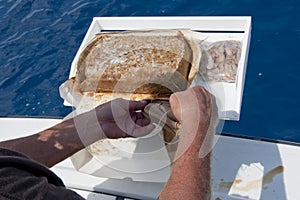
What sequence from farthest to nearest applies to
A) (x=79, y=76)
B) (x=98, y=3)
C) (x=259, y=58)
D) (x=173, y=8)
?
(x=98, y=3) → (x=173, y=8) → (x=259, y=58) → (x=79, y=76)

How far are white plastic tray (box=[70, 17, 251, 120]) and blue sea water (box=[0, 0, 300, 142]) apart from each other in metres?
0.91

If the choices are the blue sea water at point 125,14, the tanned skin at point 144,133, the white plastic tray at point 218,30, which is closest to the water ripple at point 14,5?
the blue sea water at point 125,14

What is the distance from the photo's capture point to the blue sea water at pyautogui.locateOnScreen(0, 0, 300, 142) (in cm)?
279

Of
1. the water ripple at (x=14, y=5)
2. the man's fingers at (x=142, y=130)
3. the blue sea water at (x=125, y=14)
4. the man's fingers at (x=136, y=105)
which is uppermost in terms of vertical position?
the man's fingers at (x=136, y=105)

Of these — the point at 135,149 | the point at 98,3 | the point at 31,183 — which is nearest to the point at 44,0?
the point at 98,3

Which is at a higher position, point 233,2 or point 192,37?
Answer: point 192,37

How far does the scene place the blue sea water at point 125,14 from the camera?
110 inches

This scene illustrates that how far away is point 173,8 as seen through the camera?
3709mm

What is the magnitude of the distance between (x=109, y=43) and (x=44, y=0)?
8.61 ft

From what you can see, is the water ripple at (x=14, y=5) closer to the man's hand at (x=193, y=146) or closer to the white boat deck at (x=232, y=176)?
the white boat deck at (x=232, y=176)

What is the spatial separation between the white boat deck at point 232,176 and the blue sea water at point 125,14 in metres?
0.98

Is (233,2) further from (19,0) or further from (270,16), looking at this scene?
(19,0)

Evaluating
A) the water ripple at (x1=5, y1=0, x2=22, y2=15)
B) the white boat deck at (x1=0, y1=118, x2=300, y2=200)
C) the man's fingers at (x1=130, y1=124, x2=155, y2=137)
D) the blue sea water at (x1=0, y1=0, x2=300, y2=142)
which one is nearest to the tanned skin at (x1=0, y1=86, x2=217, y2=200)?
the man's fingers at (x1=130, y1=124, x2=155, y2=137)

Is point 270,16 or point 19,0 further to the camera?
point 19,0
